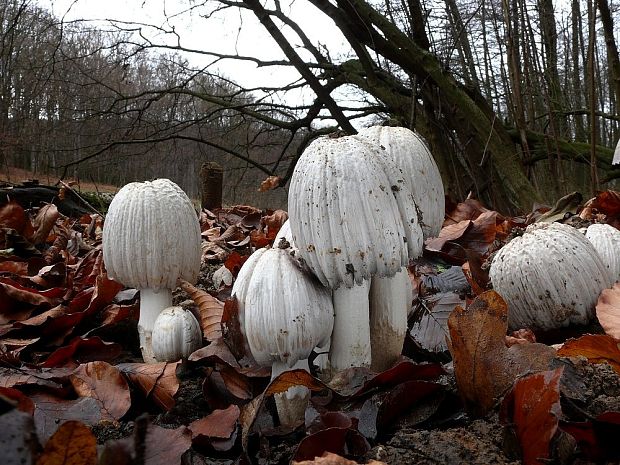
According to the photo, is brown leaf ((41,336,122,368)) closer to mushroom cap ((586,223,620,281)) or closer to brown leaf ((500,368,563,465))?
brown leaf ((500,368,563,465))

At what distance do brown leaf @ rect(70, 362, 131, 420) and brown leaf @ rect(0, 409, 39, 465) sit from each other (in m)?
0.83

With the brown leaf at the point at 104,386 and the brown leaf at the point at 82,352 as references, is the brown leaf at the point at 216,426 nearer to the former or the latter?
the brown leaf at the point at 104,386

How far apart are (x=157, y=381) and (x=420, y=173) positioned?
946 mm

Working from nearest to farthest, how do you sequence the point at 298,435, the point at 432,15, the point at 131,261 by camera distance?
the point at 298,435 < the point at 131,261 < the point at 432,15

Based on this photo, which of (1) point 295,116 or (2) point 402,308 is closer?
(2) point 402,308

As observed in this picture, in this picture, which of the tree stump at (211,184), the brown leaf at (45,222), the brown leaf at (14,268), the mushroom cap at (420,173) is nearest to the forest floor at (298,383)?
the mushroom cap at (420,173)

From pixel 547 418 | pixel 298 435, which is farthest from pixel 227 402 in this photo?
pixel 547 418

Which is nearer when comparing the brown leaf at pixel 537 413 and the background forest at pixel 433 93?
the brown leaf at pixel 537 413

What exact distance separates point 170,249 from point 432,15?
6187 mm

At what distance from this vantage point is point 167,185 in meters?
1.86

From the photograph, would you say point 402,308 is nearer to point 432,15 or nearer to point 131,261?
point 131,261

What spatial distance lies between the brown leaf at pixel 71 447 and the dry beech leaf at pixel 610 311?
4.35ft

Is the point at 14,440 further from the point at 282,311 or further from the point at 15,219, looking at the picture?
the point at 15,219

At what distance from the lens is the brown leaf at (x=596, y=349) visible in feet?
4.51
